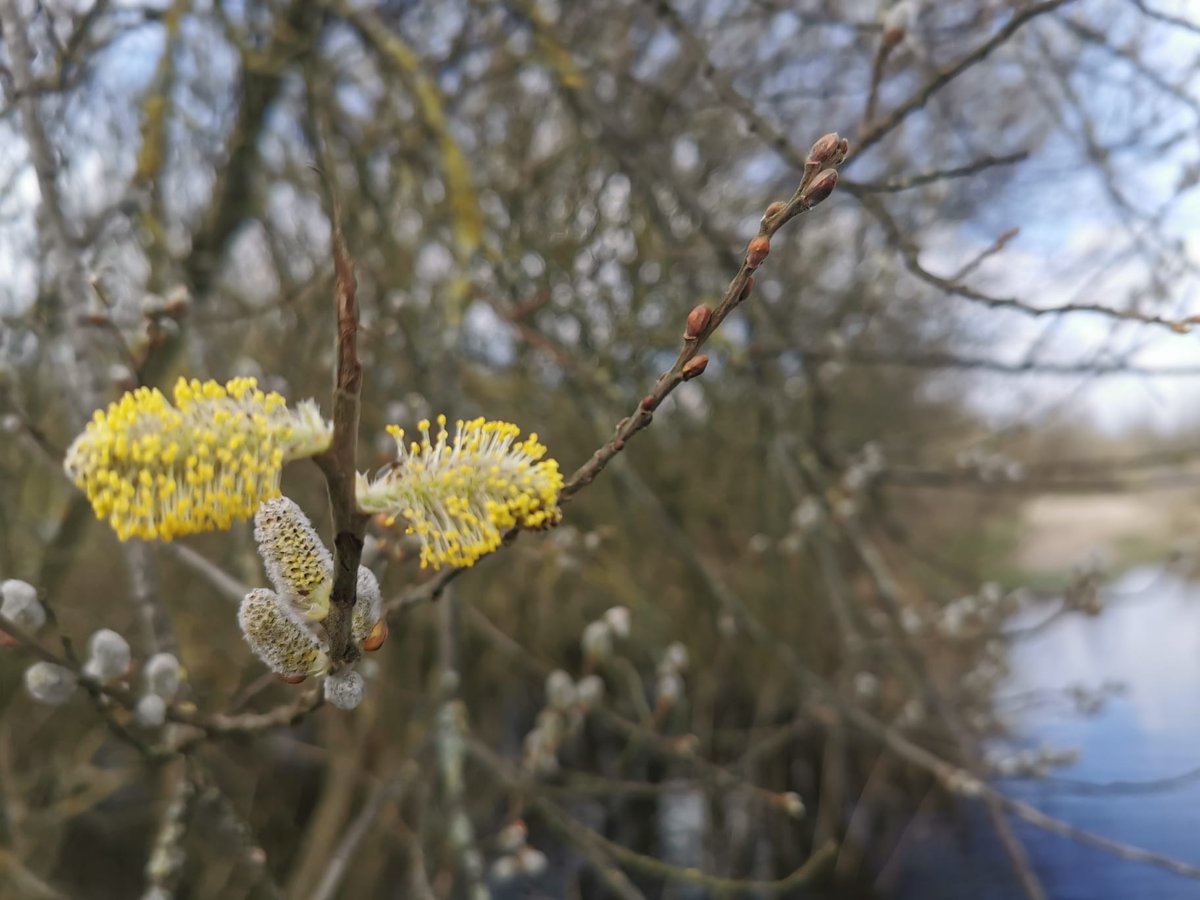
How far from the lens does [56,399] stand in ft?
8.86

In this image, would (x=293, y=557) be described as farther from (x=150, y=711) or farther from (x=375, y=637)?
(x=150, y=711)

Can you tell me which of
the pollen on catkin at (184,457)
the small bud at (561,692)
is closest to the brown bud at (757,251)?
the pollen on catkin at (184,457)

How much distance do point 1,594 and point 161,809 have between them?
102 inches

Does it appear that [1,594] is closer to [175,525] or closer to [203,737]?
[203,737]

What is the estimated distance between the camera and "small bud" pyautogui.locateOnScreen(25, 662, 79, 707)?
0.97m

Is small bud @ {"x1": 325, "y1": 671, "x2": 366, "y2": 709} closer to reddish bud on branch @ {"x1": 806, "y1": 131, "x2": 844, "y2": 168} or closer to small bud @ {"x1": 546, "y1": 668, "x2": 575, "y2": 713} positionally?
reddish bud on branch @ {"x1": 806, "y1": 131, "x2": 844, "y2": 168}

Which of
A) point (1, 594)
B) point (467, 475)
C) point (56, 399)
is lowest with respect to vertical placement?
point (1, 594)

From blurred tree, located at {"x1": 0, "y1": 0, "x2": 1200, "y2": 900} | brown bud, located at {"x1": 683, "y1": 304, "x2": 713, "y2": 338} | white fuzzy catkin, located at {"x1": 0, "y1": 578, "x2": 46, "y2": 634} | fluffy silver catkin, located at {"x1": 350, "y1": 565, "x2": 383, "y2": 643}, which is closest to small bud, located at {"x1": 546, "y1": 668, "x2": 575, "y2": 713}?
blurred tree, located at {"x1": 0, "y1": 0, "x2": 1200, "y2": 900}

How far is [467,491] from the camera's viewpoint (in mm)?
677

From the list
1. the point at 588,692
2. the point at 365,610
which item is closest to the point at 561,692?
the point at 588,692

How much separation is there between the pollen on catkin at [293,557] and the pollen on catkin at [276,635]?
1 centimetres

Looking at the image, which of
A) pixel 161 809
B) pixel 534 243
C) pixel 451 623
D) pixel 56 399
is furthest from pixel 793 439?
pixel 161 809

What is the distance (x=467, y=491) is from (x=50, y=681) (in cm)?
63

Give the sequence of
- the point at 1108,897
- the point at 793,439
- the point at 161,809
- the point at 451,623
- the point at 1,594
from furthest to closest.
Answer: the point at 1108,897, the point at 161,809, the point at 793,439, the point at 451,623, the point at 1,594
